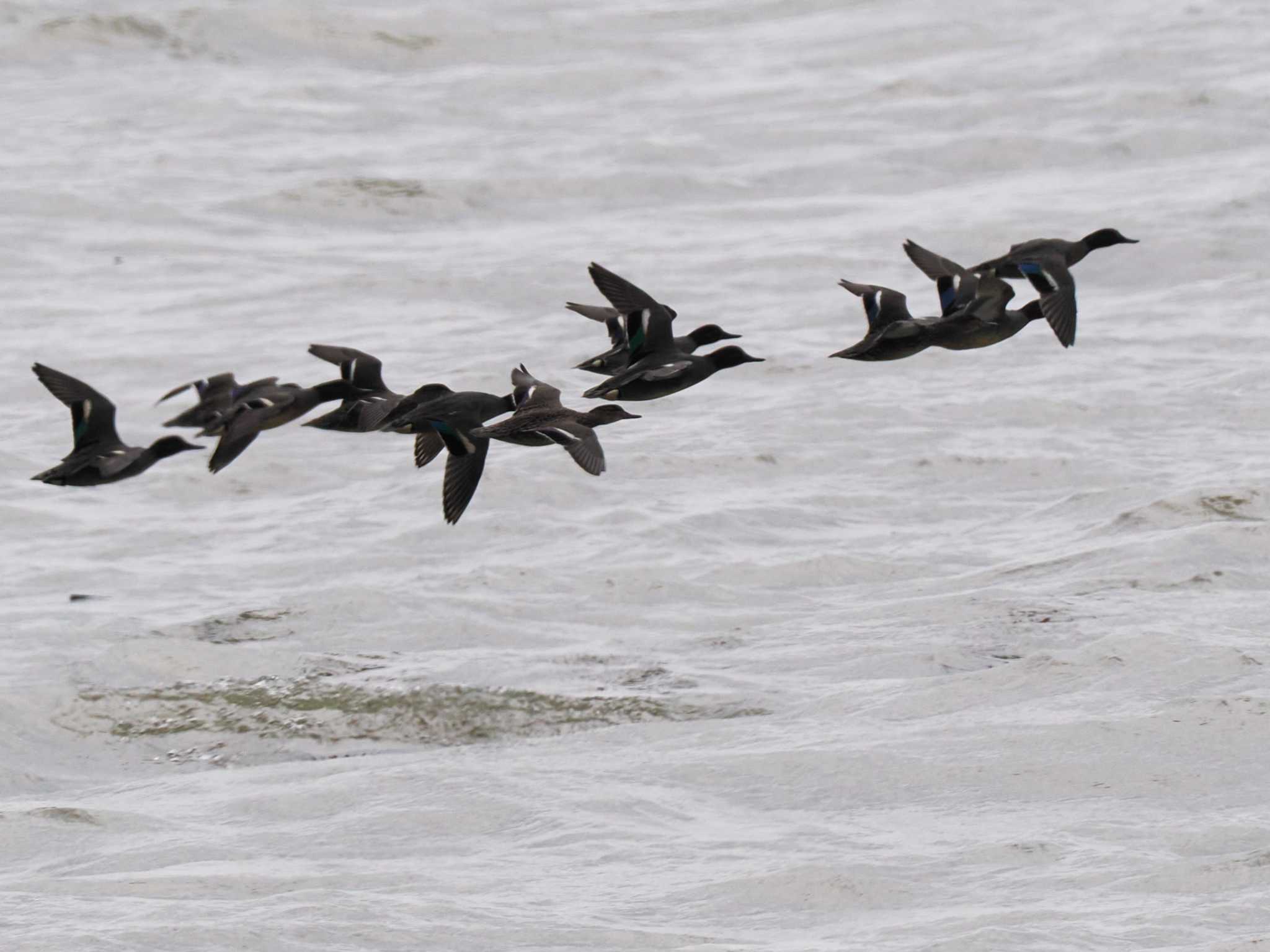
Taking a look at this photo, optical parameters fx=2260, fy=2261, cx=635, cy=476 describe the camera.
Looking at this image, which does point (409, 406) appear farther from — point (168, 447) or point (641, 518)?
point (641, 518)

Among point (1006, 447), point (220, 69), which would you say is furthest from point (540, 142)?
point (1006, 447)

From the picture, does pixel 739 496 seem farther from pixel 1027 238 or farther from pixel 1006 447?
pixel 1027 238

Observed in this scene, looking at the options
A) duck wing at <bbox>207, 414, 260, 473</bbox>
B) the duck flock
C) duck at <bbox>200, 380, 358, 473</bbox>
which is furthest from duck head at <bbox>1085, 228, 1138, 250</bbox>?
duck wing at <bbox>207, 414, 260, 473</bbox>

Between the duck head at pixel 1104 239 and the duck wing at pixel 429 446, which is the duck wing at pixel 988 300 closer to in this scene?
the duck head at pixel 1104 239

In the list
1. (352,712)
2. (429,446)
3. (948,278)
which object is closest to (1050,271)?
(948,278)

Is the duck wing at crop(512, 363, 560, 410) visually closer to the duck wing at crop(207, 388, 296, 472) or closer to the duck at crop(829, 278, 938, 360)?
the duck wing at crop(207, 388, 296, 472)

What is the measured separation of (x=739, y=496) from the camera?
19.8m

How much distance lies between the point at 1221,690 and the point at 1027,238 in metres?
11.4

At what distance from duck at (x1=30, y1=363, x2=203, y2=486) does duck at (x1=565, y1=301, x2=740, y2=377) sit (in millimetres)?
2317

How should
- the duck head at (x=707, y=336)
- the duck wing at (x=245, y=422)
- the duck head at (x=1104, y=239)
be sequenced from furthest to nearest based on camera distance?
1. the duck head at (x=1104, y=239)
2. the duck head at (x=707, y=336)
3. the duck wing at (x=245, y=422)

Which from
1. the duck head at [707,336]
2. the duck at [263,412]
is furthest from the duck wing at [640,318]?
the duck at [263,412]

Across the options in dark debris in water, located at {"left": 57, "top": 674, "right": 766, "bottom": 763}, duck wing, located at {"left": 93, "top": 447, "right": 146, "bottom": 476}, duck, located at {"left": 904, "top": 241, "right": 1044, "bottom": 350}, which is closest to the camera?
duck, located at {"left": 904, "top": 241, "right": 1044, "bottom": 350}

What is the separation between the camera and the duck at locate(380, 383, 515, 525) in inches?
465

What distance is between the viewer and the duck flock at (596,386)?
38.5 ft
